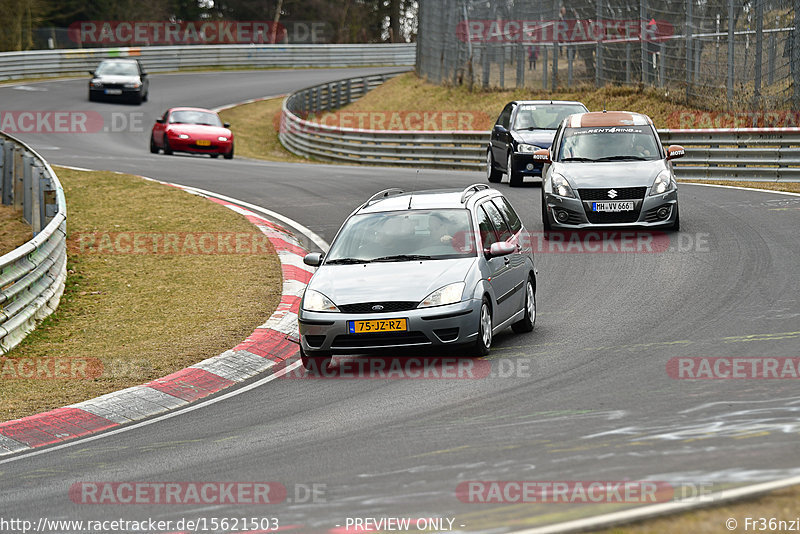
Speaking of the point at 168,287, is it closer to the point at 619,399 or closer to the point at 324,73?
the point at 619,399

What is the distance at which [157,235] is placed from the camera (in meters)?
17.8

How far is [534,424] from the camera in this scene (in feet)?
24.6

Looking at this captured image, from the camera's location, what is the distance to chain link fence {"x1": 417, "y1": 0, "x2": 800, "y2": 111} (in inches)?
1003

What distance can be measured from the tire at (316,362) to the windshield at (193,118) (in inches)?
921

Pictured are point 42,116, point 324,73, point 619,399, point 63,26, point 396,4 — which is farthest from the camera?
point 396,4

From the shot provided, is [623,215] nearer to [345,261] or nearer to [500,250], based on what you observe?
[500,250]

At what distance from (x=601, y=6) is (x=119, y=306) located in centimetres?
2178

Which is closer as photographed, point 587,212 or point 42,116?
point 587,212

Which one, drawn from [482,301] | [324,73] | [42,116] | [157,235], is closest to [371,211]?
[482,301]

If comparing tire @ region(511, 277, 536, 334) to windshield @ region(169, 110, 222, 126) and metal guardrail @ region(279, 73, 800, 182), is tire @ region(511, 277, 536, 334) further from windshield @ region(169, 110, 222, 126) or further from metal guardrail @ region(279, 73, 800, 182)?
windshield @ region(169, 110, 222, 126)

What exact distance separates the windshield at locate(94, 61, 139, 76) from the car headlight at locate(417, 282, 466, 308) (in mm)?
39099

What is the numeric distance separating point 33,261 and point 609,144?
8.62 metres

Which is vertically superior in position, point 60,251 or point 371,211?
point 371,211

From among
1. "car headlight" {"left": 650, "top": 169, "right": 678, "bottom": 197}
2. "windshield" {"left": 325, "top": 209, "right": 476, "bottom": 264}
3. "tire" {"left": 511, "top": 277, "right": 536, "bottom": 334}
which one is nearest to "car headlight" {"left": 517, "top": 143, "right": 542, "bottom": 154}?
"car headlight" {"left": 650, "top": 169, "right": 678, "bottom": 197}
